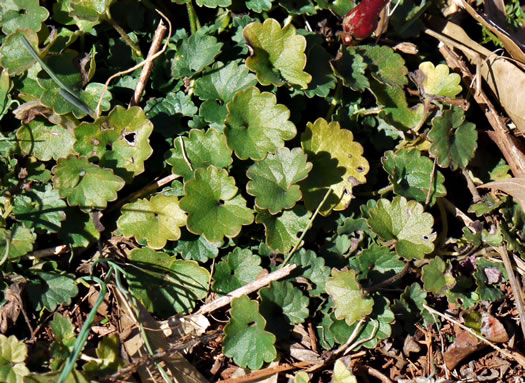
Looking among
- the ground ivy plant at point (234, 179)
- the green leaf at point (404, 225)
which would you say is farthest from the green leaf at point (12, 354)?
the green leaf at point (404, 225)

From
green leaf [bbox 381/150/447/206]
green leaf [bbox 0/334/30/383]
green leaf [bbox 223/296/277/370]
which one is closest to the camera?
green leaf [bbox 0/334/30/383]

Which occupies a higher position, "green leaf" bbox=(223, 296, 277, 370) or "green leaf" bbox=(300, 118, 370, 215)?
"green leaf" bbox=(300, 118, 370, 215)

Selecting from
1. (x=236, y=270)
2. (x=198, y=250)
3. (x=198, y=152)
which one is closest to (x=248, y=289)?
(x=236, y=270)

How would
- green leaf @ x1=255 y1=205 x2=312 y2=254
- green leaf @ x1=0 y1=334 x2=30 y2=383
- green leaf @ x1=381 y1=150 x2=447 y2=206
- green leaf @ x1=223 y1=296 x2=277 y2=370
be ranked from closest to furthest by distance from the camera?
green leaf @ x1=0 y1=334 x2=30 y2=383 < green leaf @ x1=223 y1=296 x2=277 y2=370 < green leaf @ x1=255 y1=205 x2=312 y2=254 < green leaf @ x1=381 y1=150 x2=447 y2=206

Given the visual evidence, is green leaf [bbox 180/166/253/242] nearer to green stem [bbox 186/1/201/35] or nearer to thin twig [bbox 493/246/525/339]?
green stem [bbox 186/1/201/35]

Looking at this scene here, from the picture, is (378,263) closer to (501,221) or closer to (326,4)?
(501,221)

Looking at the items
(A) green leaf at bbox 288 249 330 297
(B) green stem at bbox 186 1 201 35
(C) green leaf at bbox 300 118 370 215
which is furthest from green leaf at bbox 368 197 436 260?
(B) green stem at bbox 186 1 201 35

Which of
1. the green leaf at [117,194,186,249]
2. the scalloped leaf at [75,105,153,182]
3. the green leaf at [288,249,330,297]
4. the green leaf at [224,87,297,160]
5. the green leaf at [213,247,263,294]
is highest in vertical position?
the green leaf at [224,87,297,160]

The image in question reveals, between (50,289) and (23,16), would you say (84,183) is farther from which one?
(23,16)
